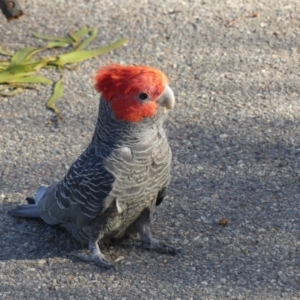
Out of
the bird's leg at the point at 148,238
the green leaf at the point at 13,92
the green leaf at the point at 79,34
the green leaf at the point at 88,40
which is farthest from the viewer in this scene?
the green leaf at the point at 79,34

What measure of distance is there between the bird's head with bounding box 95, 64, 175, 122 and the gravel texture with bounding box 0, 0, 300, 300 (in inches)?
37.1

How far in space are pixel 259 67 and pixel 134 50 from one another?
113cm

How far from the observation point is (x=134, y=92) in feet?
12.9

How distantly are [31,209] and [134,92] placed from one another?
120 centimetres

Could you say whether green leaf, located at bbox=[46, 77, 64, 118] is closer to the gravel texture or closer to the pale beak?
the gravel texture

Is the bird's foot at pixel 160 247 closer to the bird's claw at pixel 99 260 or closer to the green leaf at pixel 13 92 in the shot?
the bird's claw at pixel 99 260

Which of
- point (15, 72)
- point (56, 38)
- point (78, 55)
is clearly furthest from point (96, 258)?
point (56, 38)

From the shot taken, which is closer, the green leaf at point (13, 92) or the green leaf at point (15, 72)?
the green leaf at point (13, 92)

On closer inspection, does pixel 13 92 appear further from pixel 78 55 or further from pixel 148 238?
pixel 148 238

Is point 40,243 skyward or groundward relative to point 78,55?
groundward

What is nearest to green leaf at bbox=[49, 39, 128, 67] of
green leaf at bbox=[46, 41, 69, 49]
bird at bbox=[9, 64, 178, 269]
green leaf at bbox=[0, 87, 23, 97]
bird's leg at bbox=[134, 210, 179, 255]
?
green leaf at bbox=[46, 41, 69, 49]

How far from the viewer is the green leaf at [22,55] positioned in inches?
251

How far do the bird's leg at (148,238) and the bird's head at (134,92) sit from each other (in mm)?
675

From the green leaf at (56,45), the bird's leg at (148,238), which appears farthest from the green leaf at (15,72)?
the bird's leg at (148,238)
